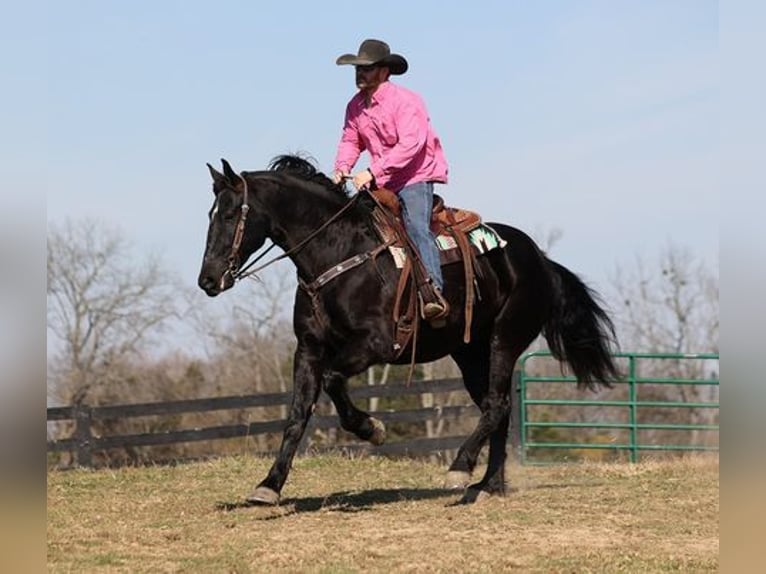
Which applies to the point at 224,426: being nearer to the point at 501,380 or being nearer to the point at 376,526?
the point at 501,380

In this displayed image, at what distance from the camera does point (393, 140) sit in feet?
27.9

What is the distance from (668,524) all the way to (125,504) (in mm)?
4155

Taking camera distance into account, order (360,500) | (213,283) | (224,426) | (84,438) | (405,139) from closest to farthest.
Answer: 1. (213,283)
2. (405,139)
3. (360,500)
4. (84,438)
5. (224,426)

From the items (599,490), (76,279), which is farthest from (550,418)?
(599,490)

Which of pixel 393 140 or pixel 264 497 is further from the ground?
pixel 393 140

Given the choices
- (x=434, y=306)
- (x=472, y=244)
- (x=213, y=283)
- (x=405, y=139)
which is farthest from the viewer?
(x=472, y=244)

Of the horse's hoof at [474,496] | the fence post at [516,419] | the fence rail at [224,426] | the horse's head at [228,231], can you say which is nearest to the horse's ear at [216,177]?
the horse's head at [228,231]

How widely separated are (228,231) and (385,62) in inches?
69.7

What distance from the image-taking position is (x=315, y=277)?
8242 millimetres

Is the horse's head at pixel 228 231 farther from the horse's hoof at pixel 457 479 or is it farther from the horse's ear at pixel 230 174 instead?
the horse's hoof at pixel 457 479

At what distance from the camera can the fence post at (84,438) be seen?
15.0 metres

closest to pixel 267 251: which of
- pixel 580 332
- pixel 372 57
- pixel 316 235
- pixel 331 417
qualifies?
pixel 316 235

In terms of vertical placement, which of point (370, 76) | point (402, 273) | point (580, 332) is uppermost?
point (370, 76)
